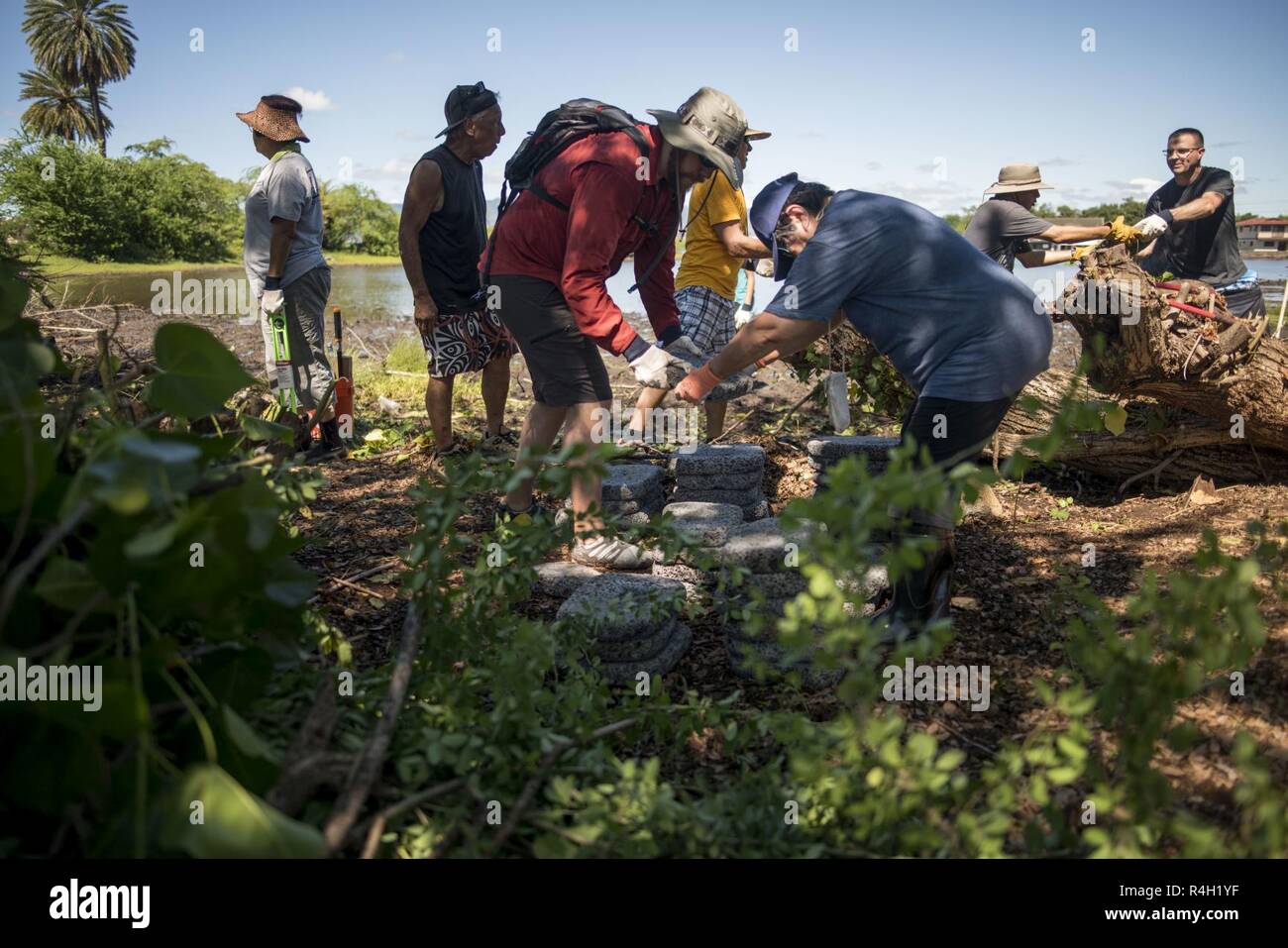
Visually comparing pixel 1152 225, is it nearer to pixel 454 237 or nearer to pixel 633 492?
pixel 633 492

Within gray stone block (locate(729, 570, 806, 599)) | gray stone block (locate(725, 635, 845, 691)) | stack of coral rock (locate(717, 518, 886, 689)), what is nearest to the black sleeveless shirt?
stack of coral rock (locate(717, 518, 886, 689))

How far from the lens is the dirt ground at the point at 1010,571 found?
8.88 feet

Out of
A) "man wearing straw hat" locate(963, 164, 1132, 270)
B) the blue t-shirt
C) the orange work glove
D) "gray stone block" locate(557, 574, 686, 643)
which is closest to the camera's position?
"gray stone block" locate(557, 574, 686, 643)

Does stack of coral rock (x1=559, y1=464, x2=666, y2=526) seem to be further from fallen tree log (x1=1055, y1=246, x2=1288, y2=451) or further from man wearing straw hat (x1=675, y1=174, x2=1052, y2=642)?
fallen tree log (x1=1055, y1=246, x2=1288, y2=451)

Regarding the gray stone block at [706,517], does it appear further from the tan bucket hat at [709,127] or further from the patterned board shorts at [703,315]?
the tan bucket hat at [709,127]

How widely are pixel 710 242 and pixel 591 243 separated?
2.26 meters

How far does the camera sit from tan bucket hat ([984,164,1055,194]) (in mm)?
5520

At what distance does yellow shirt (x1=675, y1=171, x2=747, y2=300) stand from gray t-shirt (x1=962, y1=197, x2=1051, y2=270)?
55.6 inches

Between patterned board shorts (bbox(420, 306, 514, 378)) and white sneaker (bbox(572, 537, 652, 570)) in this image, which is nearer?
white sneaker (bbox(572, 537, 652, 570))

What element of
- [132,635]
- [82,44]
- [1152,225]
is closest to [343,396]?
[1152,225]

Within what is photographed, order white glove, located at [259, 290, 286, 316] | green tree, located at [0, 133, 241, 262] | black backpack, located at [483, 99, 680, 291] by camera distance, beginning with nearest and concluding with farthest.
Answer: black backpack, located at [483, 99, 680, 291] → white glove, located at [259, 290, 286, 316] → green tree, located at [0, 133, 241, 262]

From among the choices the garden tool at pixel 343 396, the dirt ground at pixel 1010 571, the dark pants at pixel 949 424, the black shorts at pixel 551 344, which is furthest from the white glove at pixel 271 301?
the dark pants at pixel 949 424

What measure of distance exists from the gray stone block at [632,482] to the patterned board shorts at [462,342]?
128 cm
